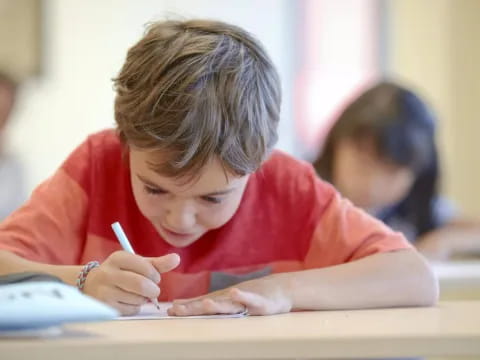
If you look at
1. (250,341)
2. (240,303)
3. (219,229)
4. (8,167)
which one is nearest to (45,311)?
(250,341)

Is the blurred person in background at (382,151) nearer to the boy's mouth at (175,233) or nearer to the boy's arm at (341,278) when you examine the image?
the boy's arm at (341,278)

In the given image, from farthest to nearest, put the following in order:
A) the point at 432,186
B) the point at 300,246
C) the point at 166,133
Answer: the point at 432,186 → the point at 300,246 → the point at 166,133

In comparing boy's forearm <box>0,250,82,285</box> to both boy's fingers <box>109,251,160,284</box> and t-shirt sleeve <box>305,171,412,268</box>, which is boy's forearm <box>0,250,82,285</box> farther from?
t-shirt sleeve <box>305,171,412,268</box>

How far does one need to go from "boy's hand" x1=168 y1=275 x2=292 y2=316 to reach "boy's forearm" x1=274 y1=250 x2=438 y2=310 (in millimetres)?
32

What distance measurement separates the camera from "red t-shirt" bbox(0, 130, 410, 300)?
1.10 m

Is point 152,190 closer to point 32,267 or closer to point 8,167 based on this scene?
point 32,267

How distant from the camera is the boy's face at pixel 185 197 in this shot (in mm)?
951

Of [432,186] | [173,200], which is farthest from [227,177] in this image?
[432,186]

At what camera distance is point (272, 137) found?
1.02 m

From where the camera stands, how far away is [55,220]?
1.10 metres

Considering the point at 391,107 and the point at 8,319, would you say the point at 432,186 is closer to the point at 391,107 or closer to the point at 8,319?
the point at 391,107

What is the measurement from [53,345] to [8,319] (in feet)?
0.15

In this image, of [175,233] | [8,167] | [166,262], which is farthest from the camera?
[8,167]

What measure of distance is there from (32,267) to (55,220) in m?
0.12
